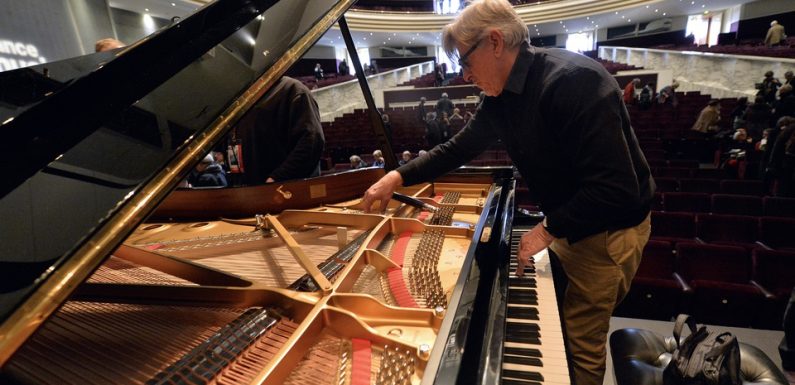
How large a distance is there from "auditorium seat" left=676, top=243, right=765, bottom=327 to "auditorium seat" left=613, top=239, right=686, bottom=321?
0.12m

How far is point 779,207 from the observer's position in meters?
5.02

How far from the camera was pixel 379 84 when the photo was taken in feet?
65.9

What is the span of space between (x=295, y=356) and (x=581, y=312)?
1.55m

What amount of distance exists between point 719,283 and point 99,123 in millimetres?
4694

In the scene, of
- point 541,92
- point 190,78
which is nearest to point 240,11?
point 190,78

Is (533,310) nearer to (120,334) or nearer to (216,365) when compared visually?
(216,365)

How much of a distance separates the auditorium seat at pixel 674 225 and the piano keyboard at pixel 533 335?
3934 millimetres

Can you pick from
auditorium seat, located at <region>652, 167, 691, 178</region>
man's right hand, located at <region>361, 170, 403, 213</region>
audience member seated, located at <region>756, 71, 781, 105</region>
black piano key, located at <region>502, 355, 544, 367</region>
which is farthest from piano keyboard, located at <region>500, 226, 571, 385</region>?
audience member seated, located at <region>756, 71, 781, 105</region>

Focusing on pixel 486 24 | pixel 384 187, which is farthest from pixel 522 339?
pixel 486 24

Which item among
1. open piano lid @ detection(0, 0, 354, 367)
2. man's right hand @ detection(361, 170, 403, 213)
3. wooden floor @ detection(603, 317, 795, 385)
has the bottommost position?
wooden floor @ detection(603, 317, 795, 385)

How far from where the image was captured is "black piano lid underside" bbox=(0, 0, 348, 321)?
77 cm

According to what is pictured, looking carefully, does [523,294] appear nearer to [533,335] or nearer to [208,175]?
[533,335]

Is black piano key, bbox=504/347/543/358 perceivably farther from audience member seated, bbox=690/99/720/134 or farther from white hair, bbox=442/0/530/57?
audience member seated, bbox=690/99/720/134

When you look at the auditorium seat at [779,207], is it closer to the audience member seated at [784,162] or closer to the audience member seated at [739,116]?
the audience member seated at [784,162]
